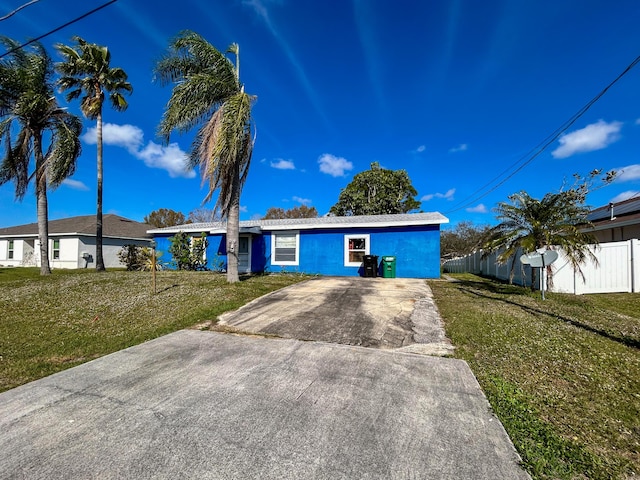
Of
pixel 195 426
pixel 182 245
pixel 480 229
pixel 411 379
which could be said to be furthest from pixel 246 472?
pixel 480 229

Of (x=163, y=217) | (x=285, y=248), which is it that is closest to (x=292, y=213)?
(x=163, y=217)

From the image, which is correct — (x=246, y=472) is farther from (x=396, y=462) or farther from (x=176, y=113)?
(x=176, y=113)

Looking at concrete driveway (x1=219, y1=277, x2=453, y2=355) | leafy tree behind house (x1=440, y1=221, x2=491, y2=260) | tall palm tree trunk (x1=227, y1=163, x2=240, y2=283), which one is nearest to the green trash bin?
concrete driveway (x1=219, y1=277, x2=453, y2=355)

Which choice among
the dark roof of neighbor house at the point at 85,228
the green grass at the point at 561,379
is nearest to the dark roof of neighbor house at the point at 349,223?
the green grass at the point at 561,379

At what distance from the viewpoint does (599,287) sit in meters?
8.98

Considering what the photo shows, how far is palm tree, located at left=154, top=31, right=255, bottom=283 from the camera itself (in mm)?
8953

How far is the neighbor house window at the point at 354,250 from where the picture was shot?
44.1 feet

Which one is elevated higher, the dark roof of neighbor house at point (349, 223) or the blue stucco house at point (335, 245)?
the dark roof of neighbor house at point (349, 223)

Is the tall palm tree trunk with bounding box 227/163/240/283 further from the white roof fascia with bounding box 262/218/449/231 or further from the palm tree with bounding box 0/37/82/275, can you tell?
the palm tree with bounding box 0/37/82/275

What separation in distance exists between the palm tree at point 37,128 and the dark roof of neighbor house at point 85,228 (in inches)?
309

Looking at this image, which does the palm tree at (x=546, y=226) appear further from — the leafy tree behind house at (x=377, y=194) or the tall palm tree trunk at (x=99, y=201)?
the leafy tree behind house at (x=377, y=194)

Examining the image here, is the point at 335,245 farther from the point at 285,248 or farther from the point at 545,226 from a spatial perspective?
the point at 545,226

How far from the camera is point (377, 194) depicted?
29234mm

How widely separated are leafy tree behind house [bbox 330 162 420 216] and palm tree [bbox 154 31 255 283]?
2019 centimetres
